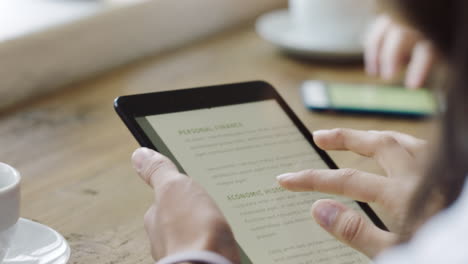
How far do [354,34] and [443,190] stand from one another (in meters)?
0.82

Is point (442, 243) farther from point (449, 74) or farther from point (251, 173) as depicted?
point (251, 173)

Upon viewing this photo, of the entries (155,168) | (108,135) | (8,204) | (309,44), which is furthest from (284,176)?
(309,44)

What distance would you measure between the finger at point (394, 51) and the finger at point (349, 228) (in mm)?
601

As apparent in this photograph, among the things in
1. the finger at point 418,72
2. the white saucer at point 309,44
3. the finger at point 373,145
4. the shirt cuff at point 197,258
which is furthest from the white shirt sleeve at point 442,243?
the white saucer at point 309,44

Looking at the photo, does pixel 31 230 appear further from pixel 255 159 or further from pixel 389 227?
pixel 389 227

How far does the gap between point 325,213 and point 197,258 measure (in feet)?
0.49

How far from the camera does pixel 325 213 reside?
63 centimetres

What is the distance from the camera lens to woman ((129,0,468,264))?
1.47 feet

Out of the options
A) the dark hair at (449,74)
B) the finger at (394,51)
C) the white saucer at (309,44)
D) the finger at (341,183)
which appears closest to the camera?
the dark hair at (449,74)

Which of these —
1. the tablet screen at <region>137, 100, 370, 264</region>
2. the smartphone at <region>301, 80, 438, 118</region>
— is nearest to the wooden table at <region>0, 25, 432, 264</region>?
the smartphone at <region>301, 80, 438, 118</region>

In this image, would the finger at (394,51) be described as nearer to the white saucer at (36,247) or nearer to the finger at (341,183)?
the finger at (341,183)

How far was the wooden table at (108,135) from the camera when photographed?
765 millimetres

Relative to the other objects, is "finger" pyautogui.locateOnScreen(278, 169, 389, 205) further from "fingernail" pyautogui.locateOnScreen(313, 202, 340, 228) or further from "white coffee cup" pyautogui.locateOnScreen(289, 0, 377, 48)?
"white coffee cup" pyautogui.locateOnScreen(289, 0, 377, 48)

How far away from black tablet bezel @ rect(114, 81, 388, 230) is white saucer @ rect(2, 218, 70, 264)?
121mm
